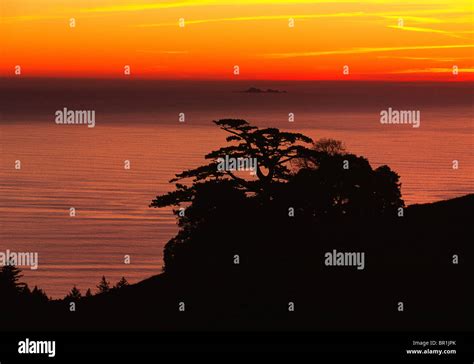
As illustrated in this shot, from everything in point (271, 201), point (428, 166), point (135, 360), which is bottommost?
point (135, 360)

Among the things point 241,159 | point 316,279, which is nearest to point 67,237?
point 241,159

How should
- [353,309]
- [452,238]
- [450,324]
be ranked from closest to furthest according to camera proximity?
[450,324]
[353,309]
[452,238]

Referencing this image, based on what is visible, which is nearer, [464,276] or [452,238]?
[464,276]

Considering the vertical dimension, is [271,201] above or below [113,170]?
below

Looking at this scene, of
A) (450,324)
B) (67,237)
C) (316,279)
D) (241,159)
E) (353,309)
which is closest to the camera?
(450,324)

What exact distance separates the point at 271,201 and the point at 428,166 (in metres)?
125

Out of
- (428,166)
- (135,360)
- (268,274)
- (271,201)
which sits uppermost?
(428,166)

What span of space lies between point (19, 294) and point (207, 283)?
42.4 feet

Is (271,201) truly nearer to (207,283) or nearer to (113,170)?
(207,283)

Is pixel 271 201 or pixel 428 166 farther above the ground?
pixel 428 166

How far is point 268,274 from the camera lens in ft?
138

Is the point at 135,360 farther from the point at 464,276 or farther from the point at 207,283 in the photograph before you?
the point at 464,276

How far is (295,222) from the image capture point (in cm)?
4569

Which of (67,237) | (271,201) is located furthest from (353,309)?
(67,237)
